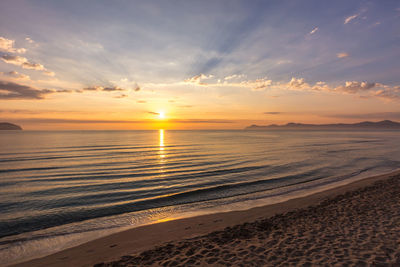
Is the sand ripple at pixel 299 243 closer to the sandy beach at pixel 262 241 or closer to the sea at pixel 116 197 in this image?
the sandy beach at pixel 262 241

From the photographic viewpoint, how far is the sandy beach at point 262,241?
7.28 metres

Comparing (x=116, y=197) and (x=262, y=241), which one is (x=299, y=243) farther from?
(x=116, y=197)

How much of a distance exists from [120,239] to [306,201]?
42.6 ft

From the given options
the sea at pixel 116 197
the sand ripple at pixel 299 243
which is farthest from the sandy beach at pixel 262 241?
the sea at pixel 116 197

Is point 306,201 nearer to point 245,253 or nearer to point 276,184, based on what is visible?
point 276,184

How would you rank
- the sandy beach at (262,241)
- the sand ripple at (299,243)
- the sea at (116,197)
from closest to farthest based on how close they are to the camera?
the sand ripple at (299,243), the sandy beach at (262,241), the sea at (116,197)

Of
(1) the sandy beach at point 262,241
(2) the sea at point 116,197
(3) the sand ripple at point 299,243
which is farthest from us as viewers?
(2) the sea at point 116,197

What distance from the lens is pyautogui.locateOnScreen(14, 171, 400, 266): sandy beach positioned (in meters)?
7.28

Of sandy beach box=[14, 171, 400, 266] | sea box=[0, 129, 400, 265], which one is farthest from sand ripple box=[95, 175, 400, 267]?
sea box=[0, 129, 400, 265]

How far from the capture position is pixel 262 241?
8703 millimetres

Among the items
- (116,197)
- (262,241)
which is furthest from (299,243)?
(116,197)

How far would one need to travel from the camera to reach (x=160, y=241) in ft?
31.4

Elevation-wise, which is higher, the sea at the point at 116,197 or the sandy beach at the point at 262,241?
the sandy beach at the point at 262,241

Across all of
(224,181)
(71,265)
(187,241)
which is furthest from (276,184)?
(71,265)
